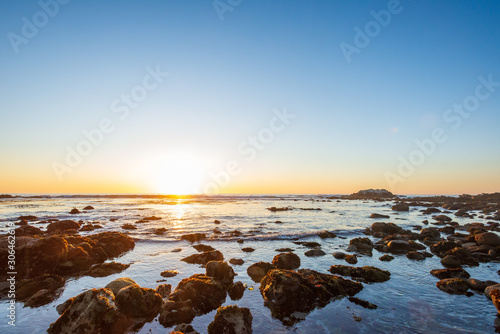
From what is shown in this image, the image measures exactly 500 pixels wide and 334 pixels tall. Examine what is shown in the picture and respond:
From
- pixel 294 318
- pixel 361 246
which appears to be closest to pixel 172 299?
pixel 294 318

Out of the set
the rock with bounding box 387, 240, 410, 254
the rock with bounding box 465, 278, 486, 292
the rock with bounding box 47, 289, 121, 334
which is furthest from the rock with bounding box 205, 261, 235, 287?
the rock with bounding box 387, 240, 410, 254

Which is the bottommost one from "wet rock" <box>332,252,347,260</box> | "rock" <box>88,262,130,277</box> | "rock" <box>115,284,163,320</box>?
"rock" <box>88,262,130,277</box>

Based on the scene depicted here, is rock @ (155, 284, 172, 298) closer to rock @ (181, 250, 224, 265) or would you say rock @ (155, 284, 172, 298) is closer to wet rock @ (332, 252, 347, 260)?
rock @ (181, 250, 224, 265)

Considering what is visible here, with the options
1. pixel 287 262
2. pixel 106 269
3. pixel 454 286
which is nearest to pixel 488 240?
pixel 454 286

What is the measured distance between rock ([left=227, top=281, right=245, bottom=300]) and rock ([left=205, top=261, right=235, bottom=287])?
0.60 metres

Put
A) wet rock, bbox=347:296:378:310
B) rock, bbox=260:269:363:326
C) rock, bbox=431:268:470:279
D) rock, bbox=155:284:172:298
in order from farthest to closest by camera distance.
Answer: rock, bbox=431:268:470:279 < rock, bbox=155:284:172:298 < wet rock, bbox=347:296:378:310 < rock, bbox=260:269:363:326

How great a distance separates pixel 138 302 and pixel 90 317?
1491 millimetres

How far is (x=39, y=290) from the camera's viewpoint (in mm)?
10266

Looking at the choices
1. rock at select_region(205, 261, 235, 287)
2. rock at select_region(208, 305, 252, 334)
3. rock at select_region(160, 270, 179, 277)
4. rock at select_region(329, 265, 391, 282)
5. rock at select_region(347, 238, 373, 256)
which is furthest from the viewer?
rock at select_region(347, 238, 373, 256)

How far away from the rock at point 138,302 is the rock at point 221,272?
10.5ft

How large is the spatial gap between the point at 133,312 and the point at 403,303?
10469 mm

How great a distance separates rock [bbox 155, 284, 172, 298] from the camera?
10019 mm

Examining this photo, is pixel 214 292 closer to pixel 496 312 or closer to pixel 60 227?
pixel 496 312

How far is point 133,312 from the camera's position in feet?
27.0
